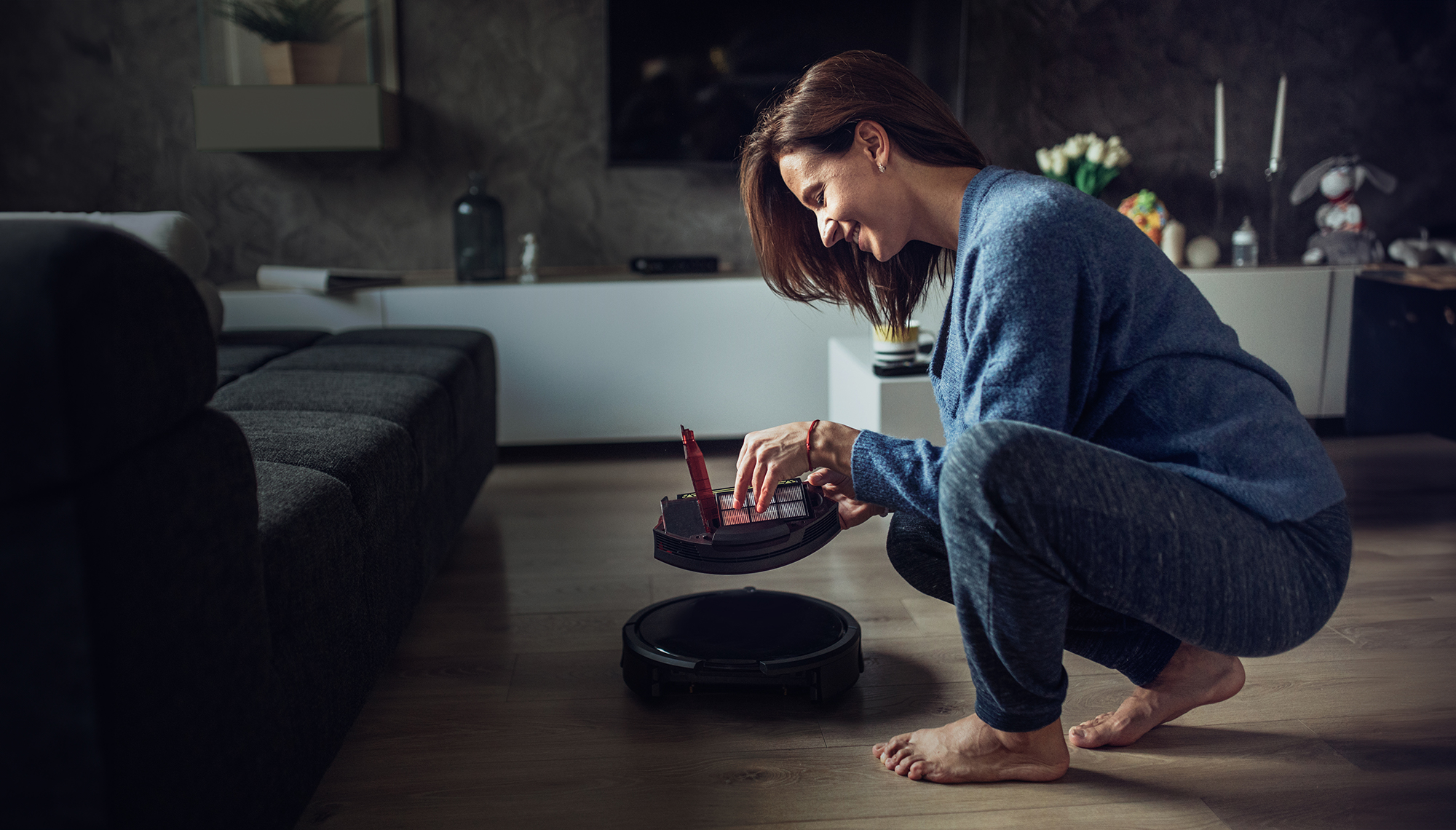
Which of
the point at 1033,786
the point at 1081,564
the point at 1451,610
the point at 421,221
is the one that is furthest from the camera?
the point at 421,221

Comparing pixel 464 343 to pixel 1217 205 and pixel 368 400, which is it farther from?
pixel 1217 205

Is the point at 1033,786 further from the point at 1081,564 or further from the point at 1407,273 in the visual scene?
the point at 1407,273

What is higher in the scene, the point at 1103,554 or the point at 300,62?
the point at 300,62

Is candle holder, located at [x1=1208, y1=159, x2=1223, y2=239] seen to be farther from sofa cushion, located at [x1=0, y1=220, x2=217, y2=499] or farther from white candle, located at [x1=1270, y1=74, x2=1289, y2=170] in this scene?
sofa cushion, located at [x1=0, y1=220, x2=217, y2=499]

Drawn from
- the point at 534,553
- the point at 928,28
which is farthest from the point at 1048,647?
the point at 928,28

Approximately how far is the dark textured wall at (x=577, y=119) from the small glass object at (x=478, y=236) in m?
0.20

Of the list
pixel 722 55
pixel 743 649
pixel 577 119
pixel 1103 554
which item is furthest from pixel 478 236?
pixel 1103 554

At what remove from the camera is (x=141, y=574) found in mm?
729

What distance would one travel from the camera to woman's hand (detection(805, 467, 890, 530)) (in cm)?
121

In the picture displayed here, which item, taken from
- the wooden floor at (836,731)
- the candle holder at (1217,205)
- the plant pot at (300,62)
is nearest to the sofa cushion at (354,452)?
the wooden floor at (836,731)

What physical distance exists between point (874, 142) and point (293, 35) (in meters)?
2.35

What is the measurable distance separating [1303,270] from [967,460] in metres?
2.39

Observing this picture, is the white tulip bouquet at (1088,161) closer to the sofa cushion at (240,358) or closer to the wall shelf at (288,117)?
the wall shelf at (288,117)

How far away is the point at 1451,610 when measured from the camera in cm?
173
